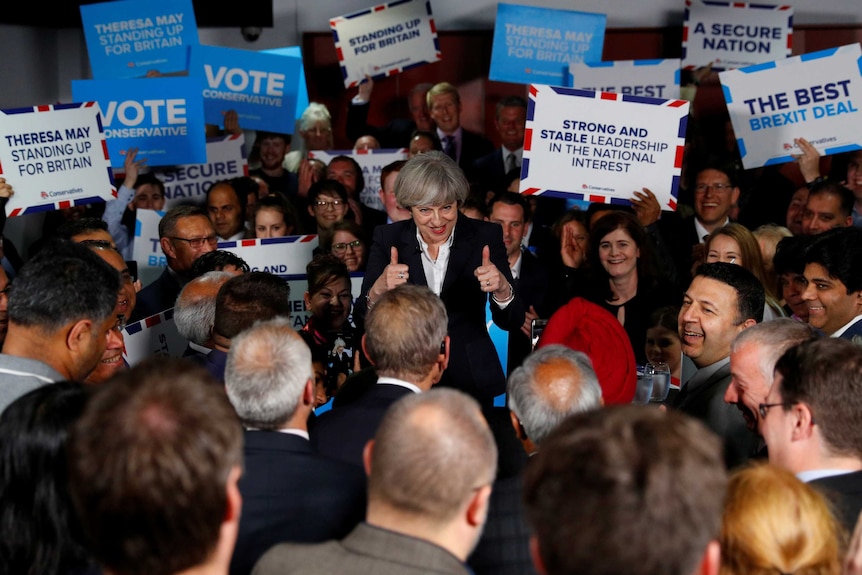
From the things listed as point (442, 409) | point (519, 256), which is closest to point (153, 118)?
point (519, 256)

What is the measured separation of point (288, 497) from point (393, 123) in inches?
271

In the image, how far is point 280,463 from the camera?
101 inches

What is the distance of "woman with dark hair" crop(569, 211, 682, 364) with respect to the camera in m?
5.09

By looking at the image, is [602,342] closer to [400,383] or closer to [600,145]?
[400,383]

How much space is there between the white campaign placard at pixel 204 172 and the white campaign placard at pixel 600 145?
287 centimetres

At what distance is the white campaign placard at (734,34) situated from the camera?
337 inches

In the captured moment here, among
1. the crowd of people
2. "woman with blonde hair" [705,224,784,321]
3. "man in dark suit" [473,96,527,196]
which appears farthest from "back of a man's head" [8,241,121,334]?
"man in dark suit" [473,96,527,196]

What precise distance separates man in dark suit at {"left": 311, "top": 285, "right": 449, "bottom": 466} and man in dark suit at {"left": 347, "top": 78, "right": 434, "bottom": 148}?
5.49m

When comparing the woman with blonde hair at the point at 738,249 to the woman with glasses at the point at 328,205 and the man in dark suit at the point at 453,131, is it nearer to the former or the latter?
the woman with glasses at the point at 328,205

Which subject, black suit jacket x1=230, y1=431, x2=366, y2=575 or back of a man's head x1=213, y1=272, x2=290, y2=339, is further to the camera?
back of a man's head x1=213, y1=272, x2=290, y2=339

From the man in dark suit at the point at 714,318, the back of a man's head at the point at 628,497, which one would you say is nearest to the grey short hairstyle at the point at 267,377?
the back of a man's head at the point at 628,497

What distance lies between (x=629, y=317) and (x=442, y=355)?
6.76 feet

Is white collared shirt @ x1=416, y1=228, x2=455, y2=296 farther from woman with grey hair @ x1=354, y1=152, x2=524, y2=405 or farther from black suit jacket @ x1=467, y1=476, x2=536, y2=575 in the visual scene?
black suit jacket @ x1=467, y1=476, x2=536, y2=575

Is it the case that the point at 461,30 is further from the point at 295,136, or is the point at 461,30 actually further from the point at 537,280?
the point at 537,280
